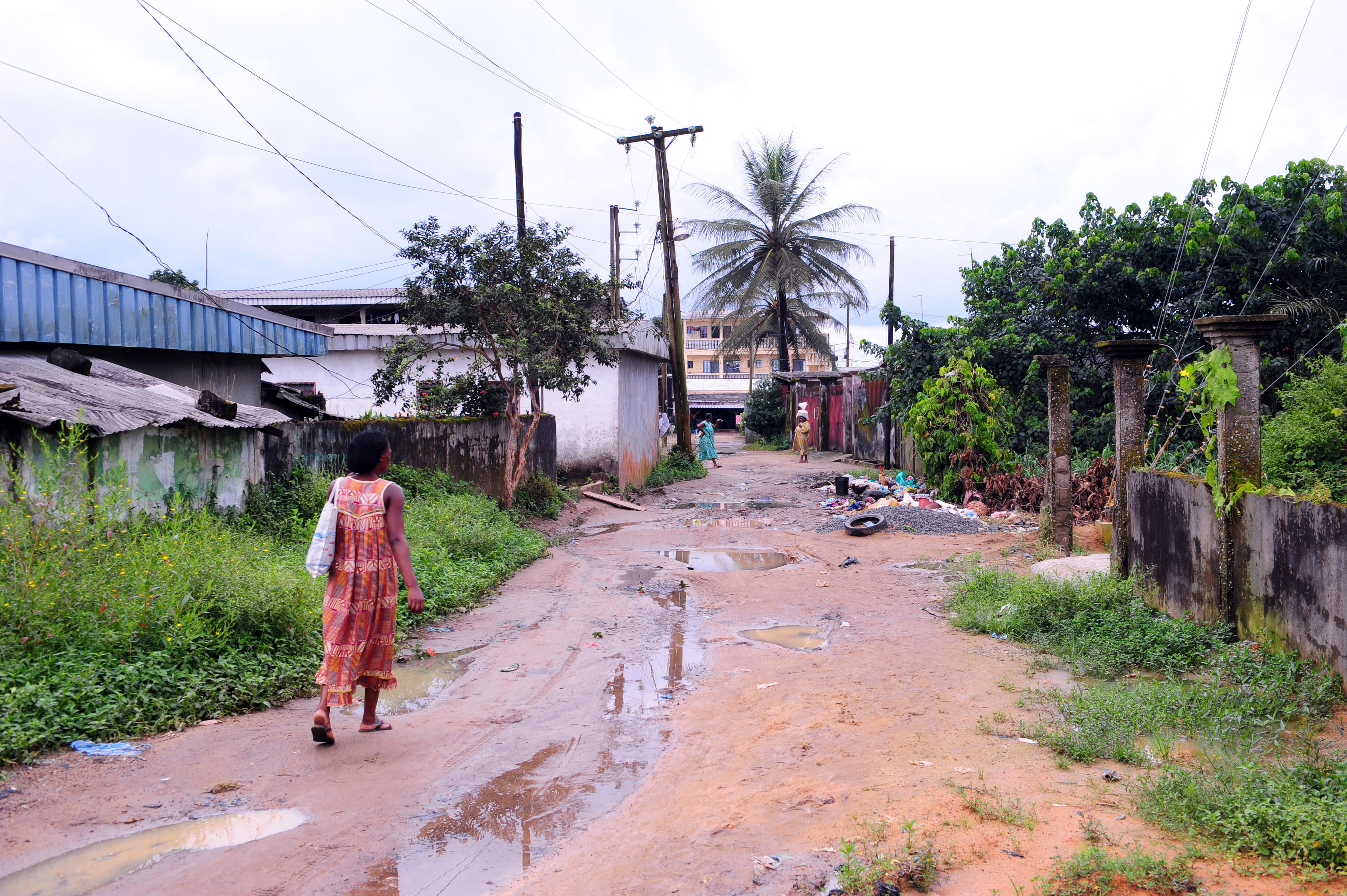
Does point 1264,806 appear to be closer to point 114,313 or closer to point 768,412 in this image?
point 114,313

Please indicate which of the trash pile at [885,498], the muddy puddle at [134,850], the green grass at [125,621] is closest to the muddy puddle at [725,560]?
the trash pile at [885,498]

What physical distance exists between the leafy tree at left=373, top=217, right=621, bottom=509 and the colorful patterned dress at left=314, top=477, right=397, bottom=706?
25.6ft

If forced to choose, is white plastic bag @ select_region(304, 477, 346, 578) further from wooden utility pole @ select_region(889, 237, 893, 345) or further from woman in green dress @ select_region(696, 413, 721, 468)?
wooden utility pole @ select_region(889, 237, 893, 345)

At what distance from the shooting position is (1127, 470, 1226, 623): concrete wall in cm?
629

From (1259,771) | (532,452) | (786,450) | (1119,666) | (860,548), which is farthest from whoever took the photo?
(786,450)

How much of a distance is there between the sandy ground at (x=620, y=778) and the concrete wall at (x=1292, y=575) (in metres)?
1.40

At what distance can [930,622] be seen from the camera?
7746 millimetres

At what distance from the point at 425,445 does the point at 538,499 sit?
2254 millimetres

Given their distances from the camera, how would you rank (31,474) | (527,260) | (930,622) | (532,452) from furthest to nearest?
1. (532,452)
2. (527,260)
3. (930,622)
4. (31,474)

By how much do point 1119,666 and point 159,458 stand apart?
8.39m

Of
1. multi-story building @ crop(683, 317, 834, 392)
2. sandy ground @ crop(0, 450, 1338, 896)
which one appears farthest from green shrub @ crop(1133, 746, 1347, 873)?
multi-story building @ crop(683, 317, 834, 392)

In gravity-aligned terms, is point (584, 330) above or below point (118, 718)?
above

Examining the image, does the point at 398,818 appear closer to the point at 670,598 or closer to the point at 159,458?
the point at 670,598

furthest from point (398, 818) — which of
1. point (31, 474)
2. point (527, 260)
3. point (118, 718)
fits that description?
point (527, 260)
